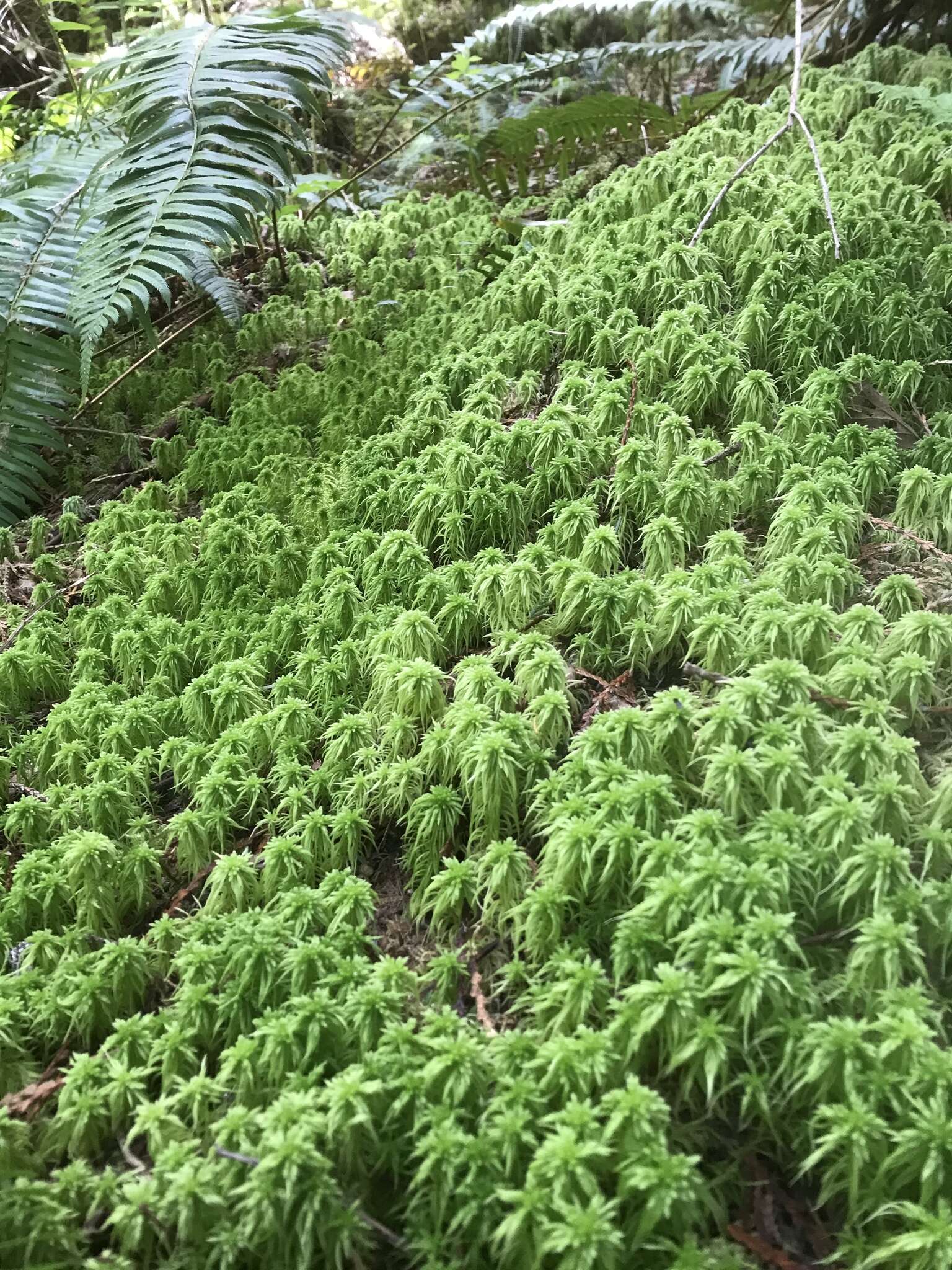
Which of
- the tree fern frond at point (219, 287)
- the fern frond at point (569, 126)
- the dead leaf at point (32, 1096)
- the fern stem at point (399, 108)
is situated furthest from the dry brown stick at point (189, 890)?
the fern stem at point (399, 108)

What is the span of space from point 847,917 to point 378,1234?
3.49 ft

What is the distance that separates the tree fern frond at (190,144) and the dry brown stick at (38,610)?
0.81 metres

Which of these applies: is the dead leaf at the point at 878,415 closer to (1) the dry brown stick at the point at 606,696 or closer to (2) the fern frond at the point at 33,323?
(1) the dry brown stick at the point at 606,696

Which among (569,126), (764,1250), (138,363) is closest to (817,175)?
(569,126)

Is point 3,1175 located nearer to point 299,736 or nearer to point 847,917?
point 299,736

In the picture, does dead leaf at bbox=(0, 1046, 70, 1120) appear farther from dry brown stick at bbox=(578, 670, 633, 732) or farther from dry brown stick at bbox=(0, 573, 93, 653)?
dry brown stick at bbox=(0, 573, 93, 653)

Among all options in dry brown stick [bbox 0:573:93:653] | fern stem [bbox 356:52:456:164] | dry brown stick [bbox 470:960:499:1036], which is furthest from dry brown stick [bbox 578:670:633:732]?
fern stem [bbox 356:52:456:164]

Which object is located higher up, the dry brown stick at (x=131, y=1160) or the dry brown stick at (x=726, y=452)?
the dry brown stick at (x=726, y=452)

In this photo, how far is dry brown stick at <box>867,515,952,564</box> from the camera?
2.35 m

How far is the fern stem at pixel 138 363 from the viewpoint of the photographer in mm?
4004

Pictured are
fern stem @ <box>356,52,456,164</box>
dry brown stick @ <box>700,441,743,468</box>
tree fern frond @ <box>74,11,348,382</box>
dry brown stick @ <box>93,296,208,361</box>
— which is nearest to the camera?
dry brown stick @ <box>700,441,743,468</box>

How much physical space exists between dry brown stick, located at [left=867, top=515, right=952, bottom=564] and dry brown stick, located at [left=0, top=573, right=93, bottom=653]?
2.65 metres

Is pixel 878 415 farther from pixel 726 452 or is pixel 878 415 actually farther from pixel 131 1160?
pixel 131 1160

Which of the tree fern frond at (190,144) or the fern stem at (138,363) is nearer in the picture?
the tree fern frond at (190,144)
